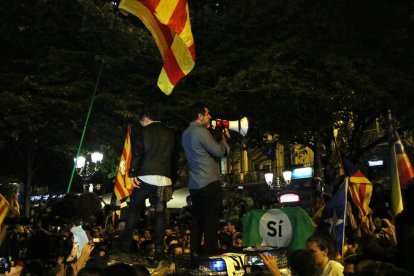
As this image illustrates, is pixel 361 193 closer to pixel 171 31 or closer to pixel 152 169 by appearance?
pixel 152 169

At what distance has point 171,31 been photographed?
8.41 meters

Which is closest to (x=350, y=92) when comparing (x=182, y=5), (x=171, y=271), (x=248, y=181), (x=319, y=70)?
(x=319, y=70)

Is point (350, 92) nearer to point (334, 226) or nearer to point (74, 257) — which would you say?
point (334, 226)

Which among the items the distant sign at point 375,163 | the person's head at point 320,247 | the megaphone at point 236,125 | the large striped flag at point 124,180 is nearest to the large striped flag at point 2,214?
the megaphone at point 236,125

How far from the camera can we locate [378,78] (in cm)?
1378

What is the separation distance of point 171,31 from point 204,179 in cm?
253

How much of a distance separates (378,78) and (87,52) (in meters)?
7.35

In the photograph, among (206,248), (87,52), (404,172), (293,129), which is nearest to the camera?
(206,248)

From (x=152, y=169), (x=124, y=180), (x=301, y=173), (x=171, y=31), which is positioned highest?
(x=301, y=173)

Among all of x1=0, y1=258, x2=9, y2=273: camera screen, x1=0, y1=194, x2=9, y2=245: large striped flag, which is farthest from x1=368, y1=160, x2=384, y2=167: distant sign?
x1=0, y1=194, x2=9, y2=245: large striped flag

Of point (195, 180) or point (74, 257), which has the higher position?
point (195, 180)

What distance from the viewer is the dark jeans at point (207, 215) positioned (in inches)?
275

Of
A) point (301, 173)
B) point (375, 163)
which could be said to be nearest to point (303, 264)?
point (375, 163)

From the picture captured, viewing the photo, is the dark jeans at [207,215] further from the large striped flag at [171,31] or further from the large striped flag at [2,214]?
the large striped flag at [2,214]
